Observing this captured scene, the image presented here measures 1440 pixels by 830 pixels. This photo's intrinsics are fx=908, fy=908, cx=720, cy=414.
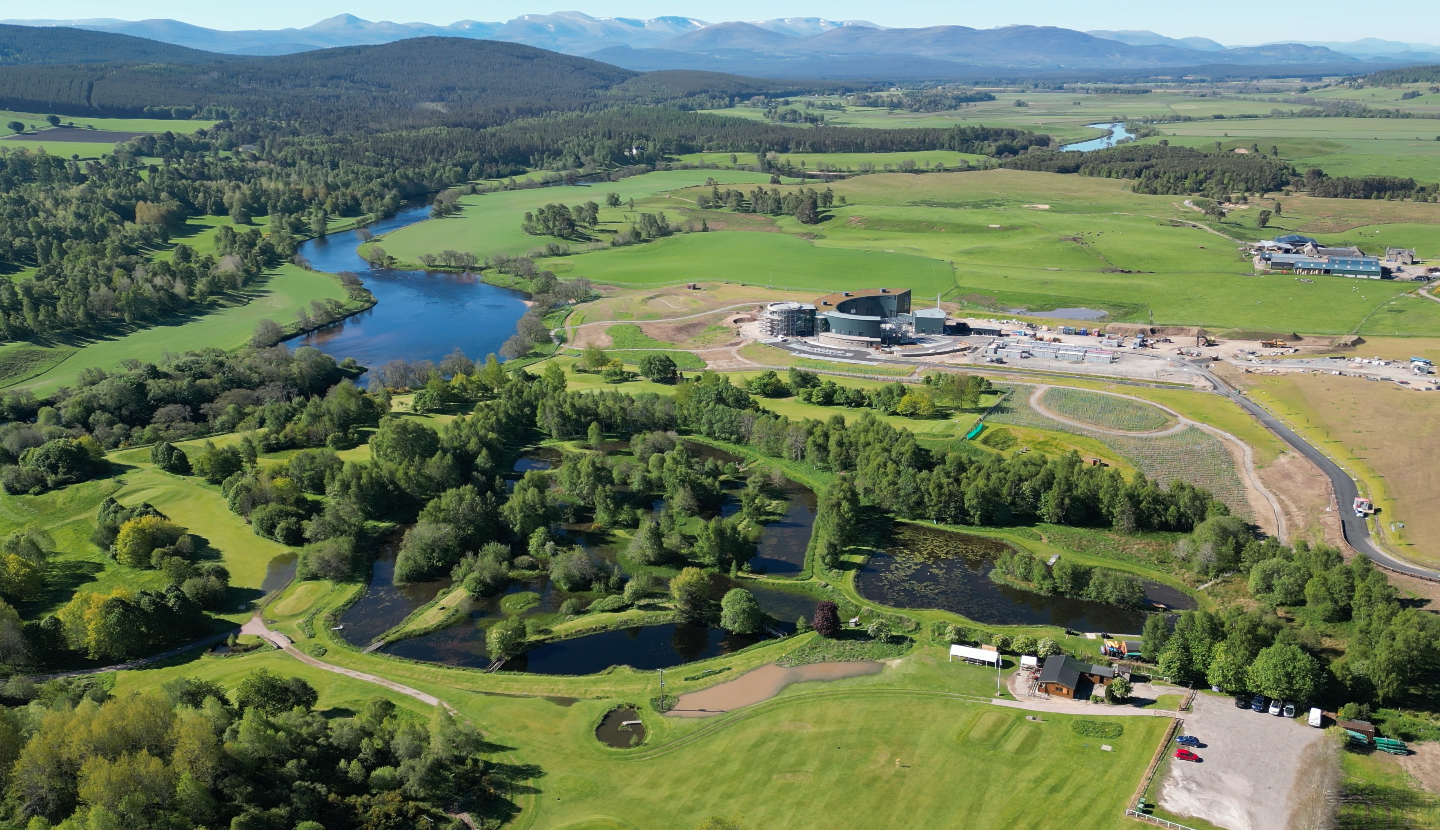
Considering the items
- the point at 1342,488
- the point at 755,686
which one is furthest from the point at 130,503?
the point at 1342,488

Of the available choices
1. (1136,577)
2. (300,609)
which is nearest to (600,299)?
(300,609)

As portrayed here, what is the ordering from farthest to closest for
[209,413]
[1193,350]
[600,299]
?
[600,299] → [1193,350] → [209,413]

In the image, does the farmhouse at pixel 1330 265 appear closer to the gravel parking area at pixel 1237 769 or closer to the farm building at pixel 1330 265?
the farm building at pixel 1330 265

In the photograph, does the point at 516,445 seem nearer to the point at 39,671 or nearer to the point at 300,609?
the point at 300,609

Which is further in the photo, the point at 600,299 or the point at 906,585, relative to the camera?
the point at 600,299

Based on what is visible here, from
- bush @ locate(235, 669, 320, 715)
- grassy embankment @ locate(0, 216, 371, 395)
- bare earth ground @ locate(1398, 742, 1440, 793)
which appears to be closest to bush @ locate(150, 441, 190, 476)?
grassy embankment @ locate(0, 216, 371, 395)

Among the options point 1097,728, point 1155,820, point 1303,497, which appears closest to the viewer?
point 1155,820

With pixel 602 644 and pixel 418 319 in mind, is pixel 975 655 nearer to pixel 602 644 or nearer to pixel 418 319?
pixel 602 644
